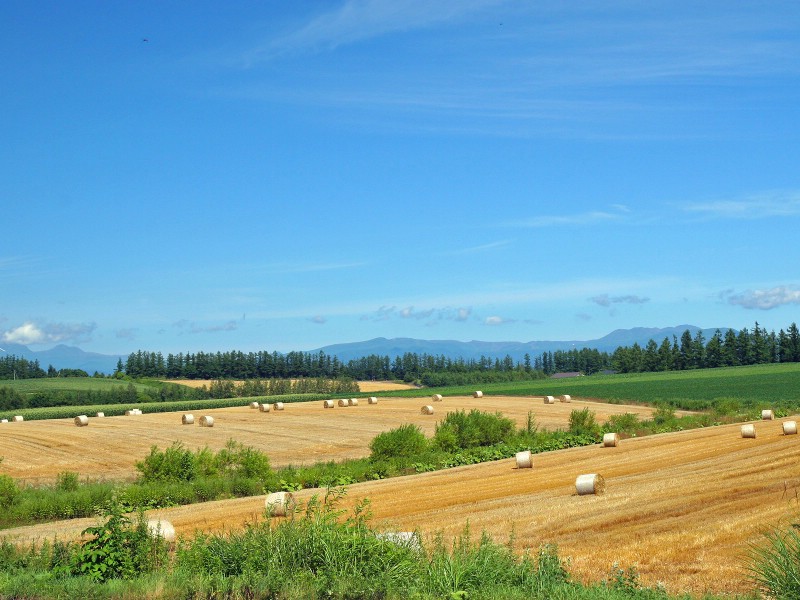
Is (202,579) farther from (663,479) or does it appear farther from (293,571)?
(663,479)

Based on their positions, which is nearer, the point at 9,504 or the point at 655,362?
the point at 9,504

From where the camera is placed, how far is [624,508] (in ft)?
66.9

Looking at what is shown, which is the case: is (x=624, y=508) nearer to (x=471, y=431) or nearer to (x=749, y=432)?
(x=749, y=432)

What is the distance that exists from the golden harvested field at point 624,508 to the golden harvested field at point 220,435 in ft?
43.5

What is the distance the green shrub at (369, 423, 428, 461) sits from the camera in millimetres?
39875

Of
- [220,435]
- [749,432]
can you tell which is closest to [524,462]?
[749,432]

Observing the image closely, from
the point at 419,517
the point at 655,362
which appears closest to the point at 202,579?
the point at 419,517

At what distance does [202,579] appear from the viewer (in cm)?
1212

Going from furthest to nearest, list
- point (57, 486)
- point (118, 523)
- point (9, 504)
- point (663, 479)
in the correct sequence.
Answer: point (57, 486), point (9, 504), point (663, 479), point (118, 523)

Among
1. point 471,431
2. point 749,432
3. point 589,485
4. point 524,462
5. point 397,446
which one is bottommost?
point 524,462

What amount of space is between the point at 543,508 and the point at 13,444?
33702 mm

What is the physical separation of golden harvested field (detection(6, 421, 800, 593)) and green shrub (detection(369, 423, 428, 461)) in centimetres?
539

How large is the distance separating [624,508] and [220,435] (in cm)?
3661

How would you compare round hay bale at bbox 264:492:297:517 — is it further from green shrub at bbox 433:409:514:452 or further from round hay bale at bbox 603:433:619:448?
green shrub at bbox 433:409:514:452
